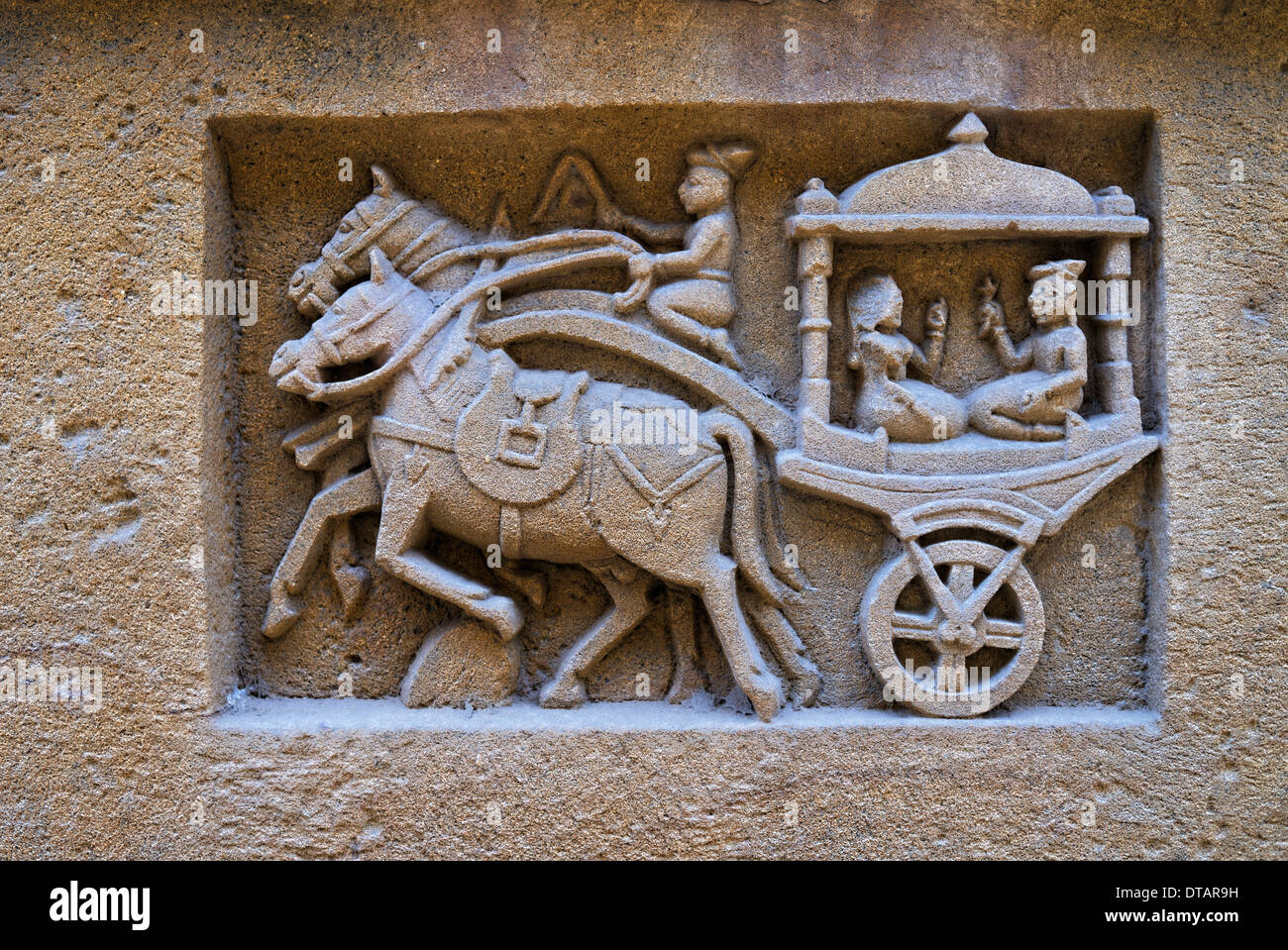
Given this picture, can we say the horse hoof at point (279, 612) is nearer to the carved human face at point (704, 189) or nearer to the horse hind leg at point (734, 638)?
the horse hind leg at point (734, 638)

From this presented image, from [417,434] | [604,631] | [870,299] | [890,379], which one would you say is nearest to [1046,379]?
[890,379]

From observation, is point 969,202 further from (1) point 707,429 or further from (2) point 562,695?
(2) point 562,695

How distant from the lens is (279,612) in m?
3.10

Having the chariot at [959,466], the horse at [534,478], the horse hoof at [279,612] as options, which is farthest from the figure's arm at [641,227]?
the horse hoof at [279,612]

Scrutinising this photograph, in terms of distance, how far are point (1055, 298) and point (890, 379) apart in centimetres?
52

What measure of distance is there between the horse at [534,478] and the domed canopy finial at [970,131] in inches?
39.9

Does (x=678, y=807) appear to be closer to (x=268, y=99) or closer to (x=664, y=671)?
(x=664, y=671)

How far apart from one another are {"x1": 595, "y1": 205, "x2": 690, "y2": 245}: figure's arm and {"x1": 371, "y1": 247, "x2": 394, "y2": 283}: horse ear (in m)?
0.64

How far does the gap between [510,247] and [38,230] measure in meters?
1.29

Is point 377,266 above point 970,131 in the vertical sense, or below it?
below

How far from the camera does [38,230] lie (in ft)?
9.76

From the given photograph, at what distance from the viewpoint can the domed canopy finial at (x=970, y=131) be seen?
303 cm

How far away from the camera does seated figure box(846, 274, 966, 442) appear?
10.1ft

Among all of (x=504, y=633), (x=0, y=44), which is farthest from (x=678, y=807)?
(x=0, y=44)
